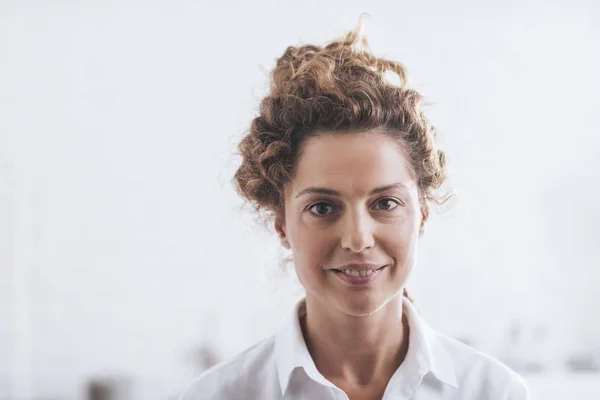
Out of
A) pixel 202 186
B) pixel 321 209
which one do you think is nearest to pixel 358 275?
pixel 321 209

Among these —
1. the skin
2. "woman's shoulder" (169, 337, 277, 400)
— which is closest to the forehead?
the skin

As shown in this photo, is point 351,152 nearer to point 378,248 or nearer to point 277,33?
point 378,248

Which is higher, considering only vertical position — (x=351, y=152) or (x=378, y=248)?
(x=351, y=152)

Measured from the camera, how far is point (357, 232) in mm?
987

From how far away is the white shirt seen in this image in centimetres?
111

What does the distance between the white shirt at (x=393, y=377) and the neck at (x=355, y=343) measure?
1.2 inches

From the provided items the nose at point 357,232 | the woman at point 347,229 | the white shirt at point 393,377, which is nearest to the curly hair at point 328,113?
the woman at point 347,229

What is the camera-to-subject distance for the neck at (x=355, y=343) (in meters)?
1.12

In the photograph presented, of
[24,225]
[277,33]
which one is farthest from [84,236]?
[277,33]

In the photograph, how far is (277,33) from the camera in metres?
2.96

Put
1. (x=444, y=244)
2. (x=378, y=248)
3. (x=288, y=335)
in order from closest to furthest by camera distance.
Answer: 1. (x=378, y=248)
2. (x=288, y=335)
3. (x=444, y=244)

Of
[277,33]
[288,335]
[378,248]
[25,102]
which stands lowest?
[288,335]

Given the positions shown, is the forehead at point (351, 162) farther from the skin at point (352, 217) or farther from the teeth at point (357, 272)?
the teeth at point (357, 272)

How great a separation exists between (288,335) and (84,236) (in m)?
2.01
